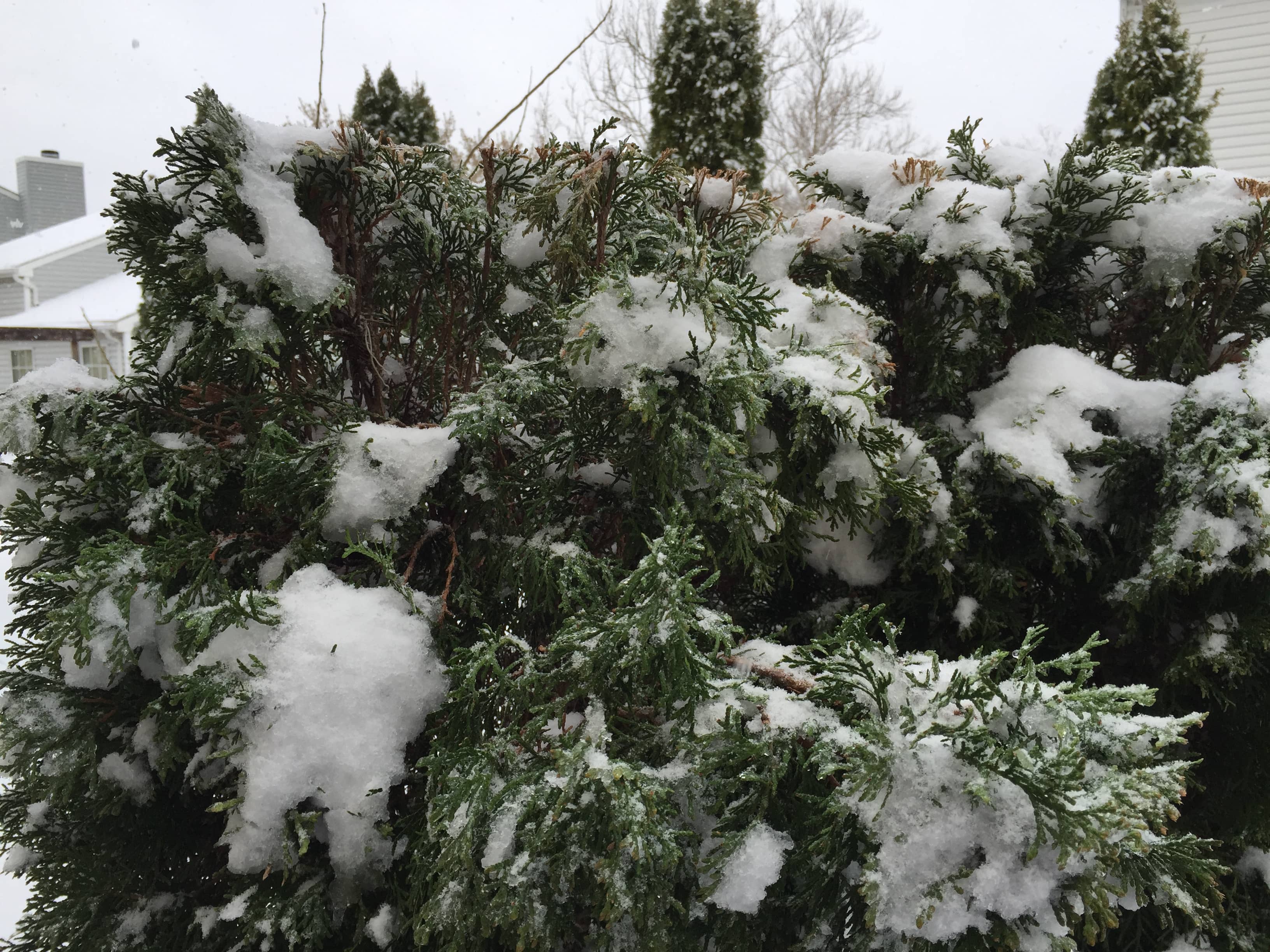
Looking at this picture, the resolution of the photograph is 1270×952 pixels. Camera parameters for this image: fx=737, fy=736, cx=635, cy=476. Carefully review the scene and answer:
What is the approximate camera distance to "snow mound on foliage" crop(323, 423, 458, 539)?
5.35 feet

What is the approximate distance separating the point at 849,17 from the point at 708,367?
1935cm

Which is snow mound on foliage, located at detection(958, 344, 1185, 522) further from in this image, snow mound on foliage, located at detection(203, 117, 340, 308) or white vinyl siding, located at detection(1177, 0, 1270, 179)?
white vinyl siding, located at detection(1177, 0, 1270, 179)

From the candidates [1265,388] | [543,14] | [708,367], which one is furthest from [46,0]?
[1265,388]

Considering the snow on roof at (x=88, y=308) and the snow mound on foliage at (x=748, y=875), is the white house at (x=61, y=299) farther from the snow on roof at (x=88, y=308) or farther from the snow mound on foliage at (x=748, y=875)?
the snow mound on foliage at (x=748, y=875)

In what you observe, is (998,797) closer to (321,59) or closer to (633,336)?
(633,336)

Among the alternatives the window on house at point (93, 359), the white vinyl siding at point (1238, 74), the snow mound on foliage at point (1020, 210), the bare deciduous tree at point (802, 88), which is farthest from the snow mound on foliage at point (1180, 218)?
the window on house at point (93, 359)

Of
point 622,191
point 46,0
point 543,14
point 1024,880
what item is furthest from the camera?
point 543,14

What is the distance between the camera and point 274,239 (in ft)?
5.65

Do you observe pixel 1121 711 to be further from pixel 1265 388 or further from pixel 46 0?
pixel 46 0

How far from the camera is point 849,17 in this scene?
1706cm

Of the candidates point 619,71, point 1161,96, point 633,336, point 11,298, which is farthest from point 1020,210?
point 11,298

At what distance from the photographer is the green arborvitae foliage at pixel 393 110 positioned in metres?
8.92

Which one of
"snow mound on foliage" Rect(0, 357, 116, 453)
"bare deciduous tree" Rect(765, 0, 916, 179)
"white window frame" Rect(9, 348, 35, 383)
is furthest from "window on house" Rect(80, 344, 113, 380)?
"snow mound on foliage" Rect(0, 357, 116, 453)

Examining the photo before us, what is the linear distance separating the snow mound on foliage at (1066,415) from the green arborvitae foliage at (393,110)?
8484 mm
